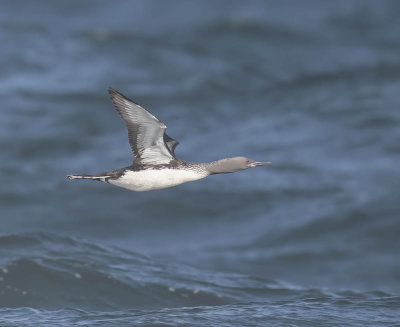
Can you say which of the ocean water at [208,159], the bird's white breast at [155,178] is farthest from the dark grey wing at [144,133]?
the ocean water at [208,159]

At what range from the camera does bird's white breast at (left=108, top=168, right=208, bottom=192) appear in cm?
1248

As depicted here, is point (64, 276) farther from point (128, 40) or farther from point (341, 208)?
point (128, 40)

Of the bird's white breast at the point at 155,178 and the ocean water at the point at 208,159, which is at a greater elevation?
the ocean water at the point at 208,159

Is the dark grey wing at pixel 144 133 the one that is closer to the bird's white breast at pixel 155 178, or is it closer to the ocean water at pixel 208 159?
the bird's white breast at pixel 155 178

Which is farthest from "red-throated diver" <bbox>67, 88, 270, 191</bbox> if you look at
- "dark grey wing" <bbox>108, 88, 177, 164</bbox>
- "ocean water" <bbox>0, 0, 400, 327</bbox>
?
"ocean water" <bbox>0, 0, 400, 327</bbox>

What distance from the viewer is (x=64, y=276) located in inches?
628

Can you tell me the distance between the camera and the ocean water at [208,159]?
605 inches

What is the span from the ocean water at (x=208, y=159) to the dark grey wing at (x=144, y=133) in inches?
99.3

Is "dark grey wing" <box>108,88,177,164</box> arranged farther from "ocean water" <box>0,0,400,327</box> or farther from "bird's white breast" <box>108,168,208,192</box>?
"ocean water" <box>0,0,400,327</box>

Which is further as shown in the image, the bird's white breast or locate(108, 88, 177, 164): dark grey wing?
the bird's white breast

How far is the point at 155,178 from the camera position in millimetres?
12492

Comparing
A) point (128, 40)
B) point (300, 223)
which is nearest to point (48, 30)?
point (128, 40)

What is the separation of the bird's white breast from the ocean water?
209 centimetres

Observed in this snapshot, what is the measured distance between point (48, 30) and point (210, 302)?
2173 centimetres
